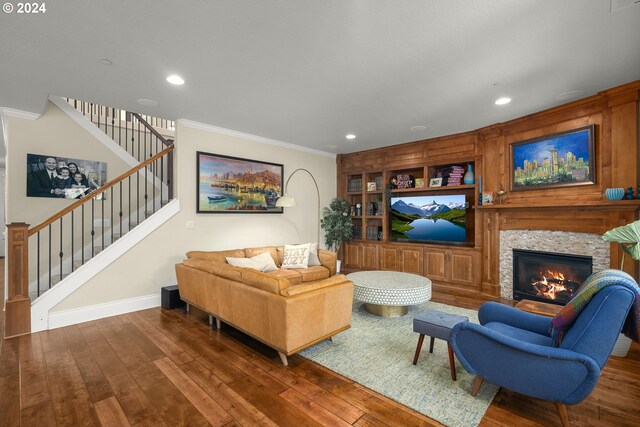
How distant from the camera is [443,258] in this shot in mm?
5434

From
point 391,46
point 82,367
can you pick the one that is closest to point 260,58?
point 391,46

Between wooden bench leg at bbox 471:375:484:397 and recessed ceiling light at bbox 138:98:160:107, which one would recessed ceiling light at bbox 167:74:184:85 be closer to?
recessed ceiling light at bbox 138:98:160:107

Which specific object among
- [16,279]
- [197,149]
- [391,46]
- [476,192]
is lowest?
[16,279]

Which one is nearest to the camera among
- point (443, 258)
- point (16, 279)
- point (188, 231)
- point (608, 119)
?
point (16, 279)

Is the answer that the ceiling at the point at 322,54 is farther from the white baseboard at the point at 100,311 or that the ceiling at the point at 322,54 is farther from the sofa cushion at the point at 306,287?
the white baseboard at the point at 100,311

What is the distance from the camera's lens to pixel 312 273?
486cm

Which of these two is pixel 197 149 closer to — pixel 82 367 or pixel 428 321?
pixel 82 367

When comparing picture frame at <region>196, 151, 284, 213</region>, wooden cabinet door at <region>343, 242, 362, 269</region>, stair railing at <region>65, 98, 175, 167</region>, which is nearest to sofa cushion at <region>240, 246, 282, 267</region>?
picture frame at <region>196, 151, 284, 213</region>

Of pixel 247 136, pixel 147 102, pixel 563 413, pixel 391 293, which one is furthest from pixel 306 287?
pixel 247 136

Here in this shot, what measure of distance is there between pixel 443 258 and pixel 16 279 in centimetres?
623

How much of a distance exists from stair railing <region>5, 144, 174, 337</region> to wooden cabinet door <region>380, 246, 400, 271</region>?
4.46m

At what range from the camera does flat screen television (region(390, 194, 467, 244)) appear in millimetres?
5430

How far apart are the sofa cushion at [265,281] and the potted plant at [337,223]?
3868 millimetres

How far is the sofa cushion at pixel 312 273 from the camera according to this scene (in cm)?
475
